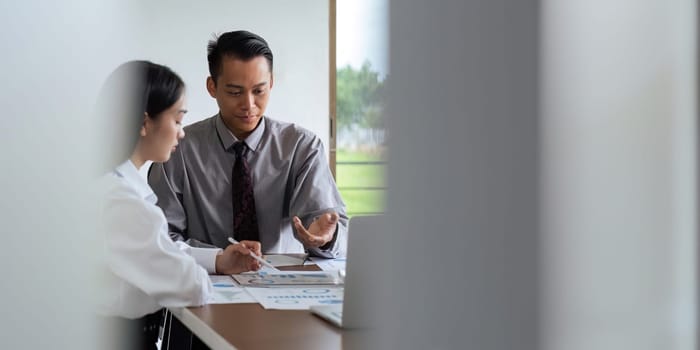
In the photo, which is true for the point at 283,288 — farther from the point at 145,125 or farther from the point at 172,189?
the point at 172,189

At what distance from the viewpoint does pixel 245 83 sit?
7.55ft

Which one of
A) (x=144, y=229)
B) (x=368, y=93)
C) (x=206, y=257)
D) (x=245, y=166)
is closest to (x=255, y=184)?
(x=245, y=166)

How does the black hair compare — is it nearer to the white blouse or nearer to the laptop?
the white blouse

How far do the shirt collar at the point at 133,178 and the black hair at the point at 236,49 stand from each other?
836 mm

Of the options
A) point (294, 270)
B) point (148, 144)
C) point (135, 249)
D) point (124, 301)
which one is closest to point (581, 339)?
point (135, 249)

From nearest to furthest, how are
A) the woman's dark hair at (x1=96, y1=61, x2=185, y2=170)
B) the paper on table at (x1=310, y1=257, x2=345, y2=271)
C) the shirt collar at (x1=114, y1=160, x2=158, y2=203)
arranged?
the shirt collar at (x1=114, y1=160, x2=158, y2=203), the woman's dark hair at (x1=96, y1=61, x2=185, y2=170), the paper on table at (x1=310, y1=257, x2=345, y2=271)

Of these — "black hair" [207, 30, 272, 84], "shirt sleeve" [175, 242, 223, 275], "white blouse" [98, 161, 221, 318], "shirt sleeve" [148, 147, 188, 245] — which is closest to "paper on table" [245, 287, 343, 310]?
"white blouse" [98, 161, 221, 318]

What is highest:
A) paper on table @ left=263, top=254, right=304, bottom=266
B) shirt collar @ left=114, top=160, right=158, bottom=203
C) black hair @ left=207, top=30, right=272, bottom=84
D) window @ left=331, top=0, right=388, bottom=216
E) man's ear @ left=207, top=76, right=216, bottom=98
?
black hair @ left=207, top=30, right=272, bottom=84

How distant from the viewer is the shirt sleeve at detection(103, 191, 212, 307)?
1.38 m

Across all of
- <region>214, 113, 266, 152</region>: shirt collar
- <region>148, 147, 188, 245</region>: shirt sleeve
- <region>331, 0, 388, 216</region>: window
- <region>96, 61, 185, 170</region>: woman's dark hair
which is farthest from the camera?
<region>214, 113, 266, 152</region>: shirt collar

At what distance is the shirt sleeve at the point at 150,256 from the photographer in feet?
4.53

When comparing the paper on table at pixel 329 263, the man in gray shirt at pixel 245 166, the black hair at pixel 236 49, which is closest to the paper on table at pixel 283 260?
the paper on table at pixel 329 263

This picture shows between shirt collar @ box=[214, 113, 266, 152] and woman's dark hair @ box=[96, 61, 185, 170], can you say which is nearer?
woman's dark hair @ box=[96, 61, 185, 170]

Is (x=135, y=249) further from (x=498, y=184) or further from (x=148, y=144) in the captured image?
(x=498, y=184)
